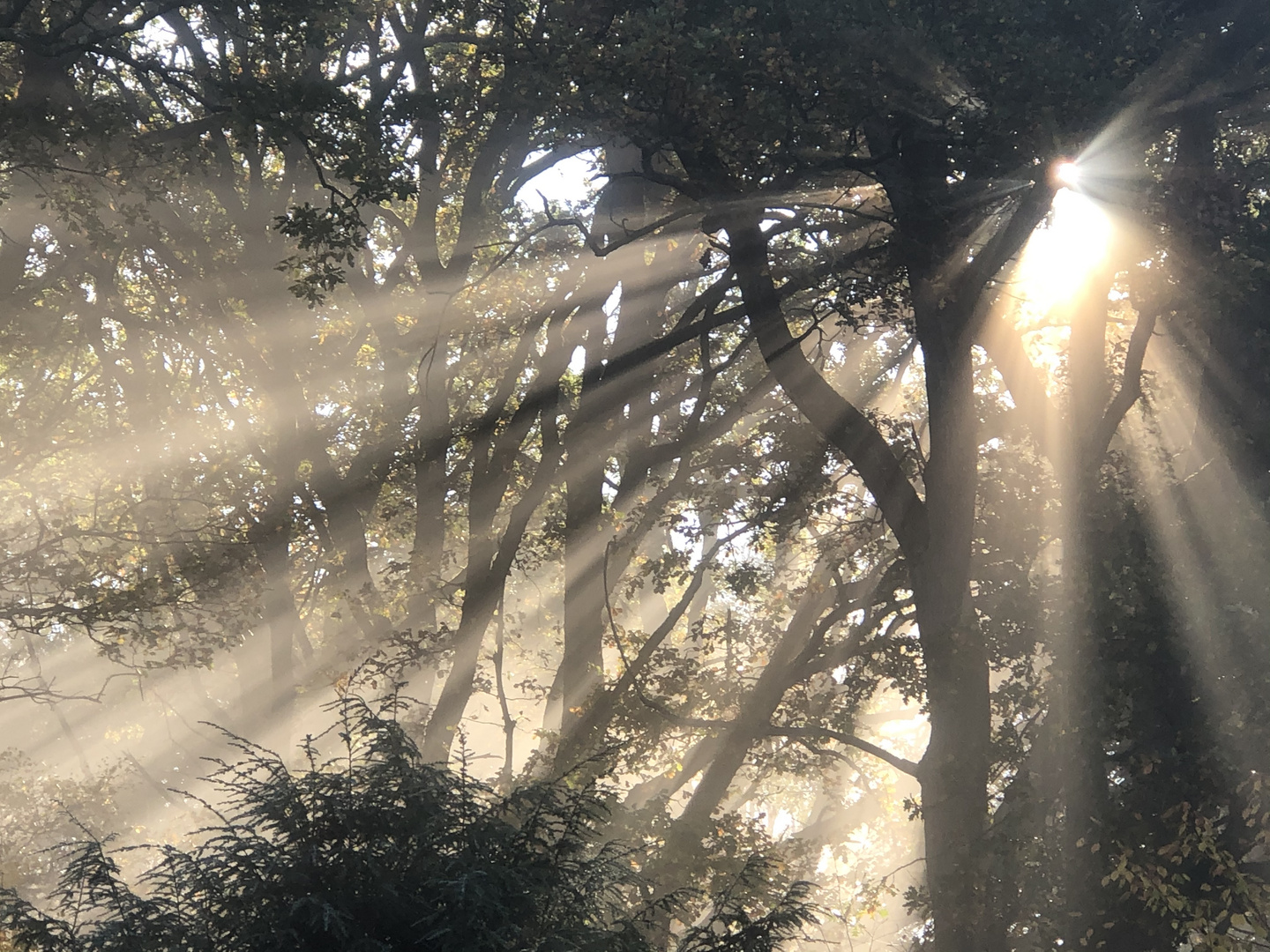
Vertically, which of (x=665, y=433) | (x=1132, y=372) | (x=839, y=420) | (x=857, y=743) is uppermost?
(x=665, y=433)

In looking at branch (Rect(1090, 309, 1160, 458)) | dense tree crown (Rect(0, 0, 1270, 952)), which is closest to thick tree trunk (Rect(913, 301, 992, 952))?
dense tree crown (Rect(0, 0, 1270, 952))

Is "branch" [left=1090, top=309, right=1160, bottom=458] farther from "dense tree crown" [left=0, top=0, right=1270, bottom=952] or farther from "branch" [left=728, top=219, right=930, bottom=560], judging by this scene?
"branch" [left=728, top=219, right=930, bottom=560]

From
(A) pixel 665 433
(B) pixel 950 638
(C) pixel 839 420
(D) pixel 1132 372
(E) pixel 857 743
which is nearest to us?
(D) pixel 1132 372

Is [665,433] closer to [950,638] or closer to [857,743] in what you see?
[857,743]

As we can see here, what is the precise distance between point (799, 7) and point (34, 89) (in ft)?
22.9

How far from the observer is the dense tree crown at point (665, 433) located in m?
7.92

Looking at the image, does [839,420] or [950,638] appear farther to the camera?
[839,420]

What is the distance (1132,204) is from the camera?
9.44 m

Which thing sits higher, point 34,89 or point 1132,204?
point 1132,204

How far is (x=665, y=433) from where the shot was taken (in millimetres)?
15320

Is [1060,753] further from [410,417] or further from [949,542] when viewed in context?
[410,417]

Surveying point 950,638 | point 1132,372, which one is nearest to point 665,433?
point 950,638

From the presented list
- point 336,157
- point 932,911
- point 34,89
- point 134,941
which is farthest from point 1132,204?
point 34,89

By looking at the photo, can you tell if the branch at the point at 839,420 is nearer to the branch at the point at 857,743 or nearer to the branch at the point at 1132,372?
the branch at the point at 1132,372
